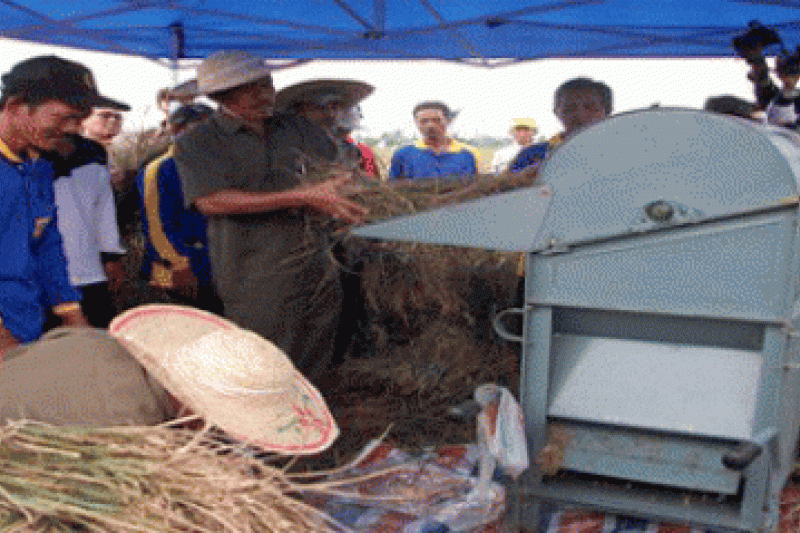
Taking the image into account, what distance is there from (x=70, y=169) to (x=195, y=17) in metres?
2.87

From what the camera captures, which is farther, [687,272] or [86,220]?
[86,220]

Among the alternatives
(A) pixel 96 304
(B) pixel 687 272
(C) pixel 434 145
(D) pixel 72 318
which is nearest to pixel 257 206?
(D) pixel 72 318

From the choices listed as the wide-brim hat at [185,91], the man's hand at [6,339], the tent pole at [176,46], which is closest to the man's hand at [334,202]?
the man's hand at [6,339]

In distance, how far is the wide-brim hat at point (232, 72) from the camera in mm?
3387

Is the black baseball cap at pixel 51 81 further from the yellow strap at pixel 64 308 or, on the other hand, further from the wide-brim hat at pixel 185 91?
the wide-brim hat at pixel 185 91

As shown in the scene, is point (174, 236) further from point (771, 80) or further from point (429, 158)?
point (771, 80)

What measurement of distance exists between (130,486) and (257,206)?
6.55 ft

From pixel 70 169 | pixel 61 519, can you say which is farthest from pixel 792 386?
pixel 70 169

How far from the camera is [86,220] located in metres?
3.88

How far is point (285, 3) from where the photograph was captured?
5996 mm

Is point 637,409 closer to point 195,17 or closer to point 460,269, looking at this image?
point 460,269

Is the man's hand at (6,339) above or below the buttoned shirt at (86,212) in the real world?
below

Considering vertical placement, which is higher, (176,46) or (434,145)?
(176,46)

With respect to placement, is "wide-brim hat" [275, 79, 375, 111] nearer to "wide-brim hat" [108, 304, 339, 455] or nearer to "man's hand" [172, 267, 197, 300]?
"man's hand" [172, 267, 197, 300]
